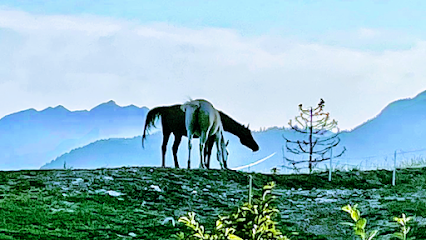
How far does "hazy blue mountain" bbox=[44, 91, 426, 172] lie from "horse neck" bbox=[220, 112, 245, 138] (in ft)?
0.29

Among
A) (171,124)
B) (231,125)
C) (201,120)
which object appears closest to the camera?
(201,120)

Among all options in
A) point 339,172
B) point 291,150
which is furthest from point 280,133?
point 339,172

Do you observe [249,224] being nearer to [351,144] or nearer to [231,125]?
[231,125]

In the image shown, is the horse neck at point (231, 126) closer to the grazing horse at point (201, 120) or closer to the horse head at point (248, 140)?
the horse head at point (248, 140)

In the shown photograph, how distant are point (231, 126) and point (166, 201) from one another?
11.0ft

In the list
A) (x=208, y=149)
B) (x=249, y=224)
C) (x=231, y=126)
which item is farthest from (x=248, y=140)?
(x=249, y=224)

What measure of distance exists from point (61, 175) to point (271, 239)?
5250 mm

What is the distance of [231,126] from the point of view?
9977 millimetres

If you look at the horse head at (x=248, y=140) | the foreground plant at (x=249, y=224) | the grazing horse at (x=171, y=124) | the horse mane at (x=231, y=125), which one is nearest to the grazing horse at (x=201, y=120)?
the grazing horse at (x=171, y=124)

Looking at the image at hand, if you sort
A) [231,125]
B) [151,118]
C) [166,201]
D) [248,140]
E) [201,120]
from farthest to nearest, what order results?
[248,140]
[231,125]
[151,118]
[201,120]
[166,201]

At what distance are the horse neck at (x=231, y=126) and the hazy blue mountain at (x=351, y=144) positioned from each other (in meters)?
0.09

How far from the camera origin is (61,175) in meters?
7.30

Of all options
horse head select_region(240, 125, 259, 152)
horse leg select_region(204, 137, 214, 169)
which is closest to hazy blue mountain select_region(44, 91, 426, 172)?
horse head select_region(240, 125, 259, 152)

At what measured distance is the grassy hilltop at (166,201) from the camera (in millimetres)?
5344
